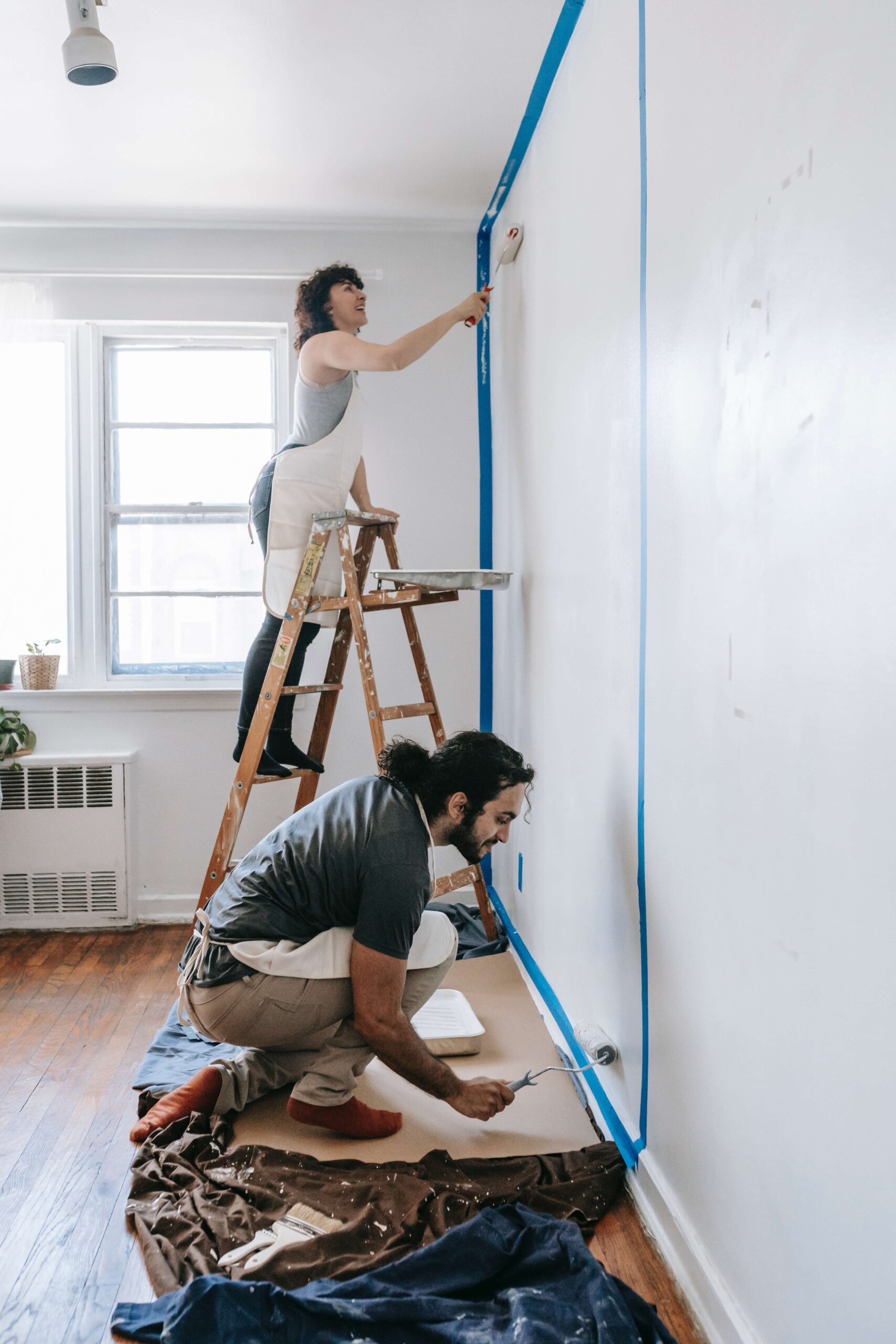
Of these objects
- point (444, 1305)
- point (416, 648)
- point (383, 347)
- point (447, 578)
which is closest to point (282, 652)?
point (416, 648)

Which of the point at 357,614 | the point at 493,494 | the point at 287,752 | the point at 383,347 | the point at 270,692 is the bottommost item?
the point at 287,752

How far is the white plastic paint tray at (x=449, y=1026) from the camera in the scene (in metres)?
2.35

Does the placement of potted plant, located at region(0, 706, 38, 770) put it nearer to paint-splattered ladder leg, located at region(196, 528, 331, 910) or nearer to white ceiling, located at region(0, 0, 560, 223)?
paint-splattered ladder leg, located at region(196, 528, 331, 910)

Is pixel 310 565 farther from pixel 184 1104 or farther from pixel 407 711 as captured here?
pixel 184 1104

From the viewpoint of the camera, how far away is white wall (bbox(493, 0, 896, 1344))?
36.7 inches

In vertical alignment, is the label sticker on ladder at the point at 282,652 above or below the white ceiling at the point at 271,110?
below

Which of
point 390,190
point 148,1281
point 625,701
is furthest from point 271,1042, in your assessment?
point 390,190

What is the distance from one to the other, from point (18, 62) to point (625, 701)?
2.28 meters

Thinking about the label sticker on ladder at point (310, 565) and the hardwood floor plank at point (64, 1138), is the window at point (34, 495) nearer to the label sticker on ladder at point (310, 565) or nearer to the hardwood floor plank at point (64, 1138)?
the label sticker on ladder at point (310, 565)

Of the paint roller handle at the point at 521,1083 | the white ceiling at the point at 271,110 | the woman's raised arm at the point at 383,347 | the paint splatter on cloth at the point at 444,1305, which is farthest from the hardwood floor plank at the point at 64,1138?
the white ceiling at the point at 271,110

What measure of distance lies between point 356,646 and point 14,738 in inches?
54.5

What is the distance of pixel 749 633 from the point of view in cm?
123

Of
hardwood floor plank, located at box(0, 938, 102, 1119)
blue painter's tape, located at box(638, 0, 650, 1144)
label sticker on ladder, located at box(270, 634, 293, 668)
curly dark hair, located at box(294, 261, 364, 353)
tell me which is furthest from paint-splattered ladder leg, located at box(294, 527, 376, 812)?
blue painter's tape, located at box(638, 0, 650, 1144)

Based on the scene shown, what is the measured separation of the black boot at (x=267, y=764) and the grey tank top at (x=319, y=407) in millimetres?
954
